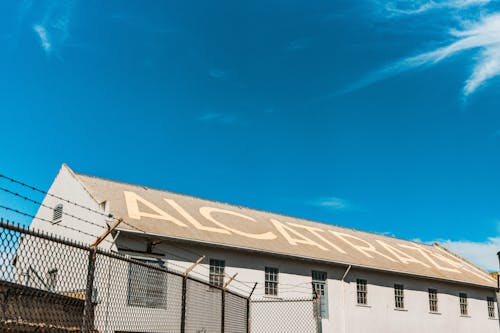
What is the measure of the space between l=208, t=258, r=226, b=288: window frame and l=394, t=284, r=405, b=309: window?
11.8 m

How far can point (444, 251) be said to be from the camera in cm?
4216

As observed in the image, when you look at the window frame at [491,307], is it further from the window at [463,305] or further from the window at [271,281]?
the window at [271,281]

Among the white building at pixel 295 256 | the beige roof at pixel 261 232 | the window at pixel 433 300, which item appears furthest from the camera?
the window at pixel 433 300

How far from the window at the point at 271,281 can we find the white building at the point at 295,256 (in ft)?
0.14

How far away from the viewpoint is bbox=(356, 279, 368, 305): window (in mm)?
28328

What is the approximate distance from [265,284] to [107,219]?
7919 mm

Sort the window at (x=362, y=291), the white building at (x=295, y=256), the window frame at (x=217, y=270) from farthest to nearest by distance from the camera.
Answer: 1. the window at (x=362, y=291)
2. the window frame at (x=217, y=270)
3. the white building at (x=295, y=256)

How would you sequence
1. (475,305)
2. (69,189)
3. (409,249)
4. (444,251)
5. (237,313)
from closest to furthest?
(237,313)
(69,189)
(475,305)
(409,249)
(444,251)

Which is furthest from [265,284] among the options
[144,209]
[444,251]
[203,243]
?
[444,251]

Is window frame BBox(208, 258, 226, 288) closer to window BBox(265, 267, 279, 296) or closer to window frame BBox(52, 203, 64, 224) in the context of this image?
window BBox(265, 267, 279, 296)

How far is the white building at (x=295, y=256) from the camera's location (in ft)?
71.8

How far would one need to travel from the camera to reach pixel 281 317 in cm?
2438

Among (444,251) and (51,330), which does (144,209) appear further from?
(444,251)

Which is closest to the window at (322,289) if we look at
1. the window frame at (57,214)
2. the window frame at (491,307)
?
the window frame at (57,214)
